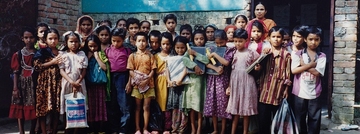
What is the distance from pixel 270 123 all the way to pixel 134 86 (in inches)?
67.1

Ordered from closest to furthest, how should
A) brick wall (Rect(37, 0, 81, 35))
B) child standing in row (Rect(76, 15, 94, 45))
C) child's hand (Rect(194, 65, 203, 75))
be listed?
child's hand (Rect(194, 65, 203, 75))
child standing in row (Rect(76, 15, 94, 45))
brick wall (Rect(37, 0, 81, 35))

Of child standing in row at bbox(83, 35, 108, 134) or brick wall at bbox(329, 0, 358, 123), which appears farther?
brick wall at bbox(329, 0, 358, 123)

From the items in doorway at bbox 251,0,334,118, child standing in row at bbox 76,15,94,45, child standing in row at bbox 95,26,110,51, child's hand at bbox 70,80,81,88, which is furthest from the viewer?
doorway at bbox 251,0,334,118

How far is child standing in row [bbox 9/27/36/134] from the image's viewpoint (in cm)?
423

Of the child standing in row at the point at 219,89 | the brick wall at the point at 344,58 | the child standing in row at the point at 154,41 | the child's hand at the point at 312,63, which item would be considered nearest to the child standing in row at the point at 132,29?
the child standing in row at the point at 154,41

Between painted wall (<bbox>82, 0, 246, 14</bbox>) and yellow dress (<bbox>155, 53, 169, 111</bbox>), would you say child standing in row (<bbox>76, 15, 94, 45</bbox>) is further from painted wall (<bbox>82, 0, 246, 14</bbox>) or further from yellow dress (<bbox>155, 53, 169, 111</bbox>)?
painted wall (<bbox>82, 0, 246, 14</bbox>)

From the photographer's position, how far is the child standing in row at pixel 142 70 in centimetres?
418

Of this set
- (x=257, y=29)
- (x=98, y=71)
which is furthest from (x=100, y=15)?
(x=257, y=29)

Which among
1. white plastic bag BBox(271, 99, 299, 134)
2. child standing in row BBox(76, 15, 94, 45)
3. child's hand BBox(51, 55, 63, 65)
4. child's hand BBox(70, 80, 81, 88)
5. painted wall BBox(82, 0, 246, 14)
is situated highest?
painted wall BBox(82, 0, 246, 14)

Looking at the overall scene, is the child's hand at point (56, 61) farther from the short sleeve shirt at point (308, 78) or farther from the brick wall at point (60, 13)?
the short sleeve shirt at point (308, 78)

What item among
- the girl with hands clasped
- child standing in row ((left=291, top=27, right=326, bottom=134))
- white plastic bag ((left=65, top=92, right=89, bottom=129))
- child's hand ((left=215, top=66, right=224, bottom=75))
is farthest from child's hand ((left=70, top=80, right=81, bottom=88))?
child standing in row ((left=291, top=27, right=326, bottom=134))

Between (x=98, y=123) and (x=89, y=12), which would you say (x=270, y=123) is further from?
(x=89, y=12)

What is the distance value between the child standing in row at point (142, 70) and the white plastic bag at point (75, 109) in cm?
61

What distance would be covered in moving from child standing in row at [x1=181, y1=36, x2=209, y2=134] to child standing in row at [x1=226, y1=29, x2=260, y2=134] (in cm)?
37
